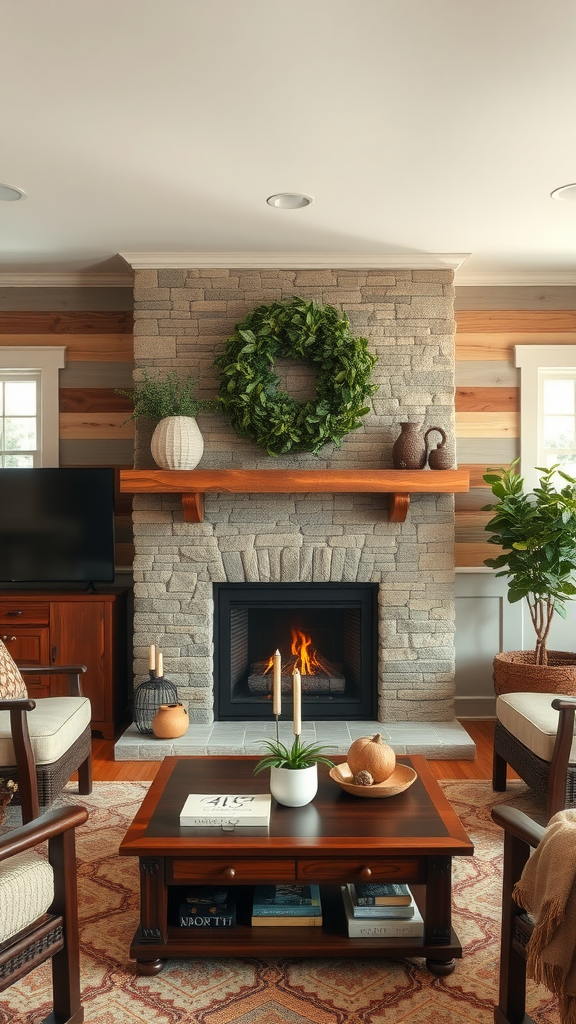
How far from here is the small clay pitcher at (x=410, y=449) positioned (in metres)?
4.14

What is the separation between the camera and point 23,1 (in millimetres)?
2088

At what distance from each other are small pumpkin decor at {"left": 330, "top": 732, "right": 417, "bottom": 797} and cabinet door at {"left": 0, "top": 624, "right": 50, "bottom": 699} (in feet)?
7.41

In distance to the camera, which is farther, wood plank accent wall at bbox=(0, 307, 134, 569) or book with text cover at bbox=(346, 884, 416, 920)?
wood plank accent wall at bbox=(0, 307, 134, 569)

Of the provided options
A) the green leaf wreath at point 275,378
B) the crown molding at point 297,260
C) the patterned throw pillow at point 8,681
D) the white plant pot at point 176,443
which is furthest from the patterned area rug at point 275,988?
the crown molding at point 297,260

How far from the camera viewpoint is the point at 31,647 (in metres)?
4.31

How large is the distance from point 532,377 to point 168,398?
7.09 ft

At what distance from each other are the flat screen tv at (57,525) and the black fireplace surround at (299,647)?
0.72 m

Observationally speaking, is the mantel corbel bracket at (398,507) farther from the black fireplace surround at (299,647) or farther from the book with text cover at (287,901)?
the book with text cover at (287,901)

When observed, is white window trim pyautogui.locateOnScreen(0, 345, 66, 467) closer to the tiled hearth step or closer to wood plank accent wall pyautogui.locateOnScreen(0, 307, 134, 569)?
wood plank accent wall pyautogui.locateOnScreen(0, 307, 134, 569)

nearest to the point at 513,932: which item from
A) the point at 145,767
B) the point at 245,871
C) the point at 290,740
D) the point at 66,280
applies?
the point at 245,871

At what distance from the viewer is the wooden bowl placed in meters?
2.47

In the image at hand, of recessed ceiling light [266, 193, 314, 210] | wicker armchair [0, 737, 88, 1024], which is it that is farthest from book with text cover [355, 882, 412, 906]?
recessed ceiling light [266, 193, 314, 210]

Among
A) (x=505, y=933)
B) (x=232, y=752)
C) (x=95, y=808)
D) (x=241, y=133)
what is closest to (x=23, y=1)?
(x=241, y=133)

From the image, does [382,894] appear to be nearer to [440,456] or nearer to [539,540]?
[539,540]
